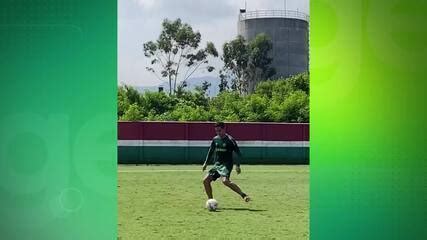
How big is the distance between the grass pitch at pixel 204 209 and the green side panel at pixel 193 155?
113 inches

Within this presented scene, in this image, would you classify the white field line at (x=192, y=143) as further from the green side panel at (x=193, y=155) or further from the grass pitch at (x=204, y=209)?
the grass pitch at (x=204, y=209)

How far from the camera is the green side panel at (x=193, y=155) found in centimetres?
2020

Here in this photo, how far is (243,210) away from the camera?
10516mm

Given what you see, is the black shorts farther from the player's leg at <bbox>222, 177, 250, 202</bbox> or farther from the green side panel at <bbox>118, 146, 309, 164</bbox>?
the green side panel at <bbox>118, 146, 309, 164</bbox>

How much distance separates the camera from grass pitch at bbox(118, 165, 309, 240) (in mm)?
8352

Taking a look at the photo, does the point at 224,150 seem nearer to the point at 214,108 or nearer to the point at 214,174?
the point at 214,174

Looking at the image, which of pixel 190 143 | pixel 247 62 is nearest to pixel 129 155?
pixel 190 143

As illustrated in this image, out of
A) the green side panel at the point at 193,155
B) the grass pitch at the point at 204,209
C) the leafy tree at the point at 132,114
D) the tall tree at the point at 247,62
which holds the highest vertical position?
the tall tree at the point at 247,62

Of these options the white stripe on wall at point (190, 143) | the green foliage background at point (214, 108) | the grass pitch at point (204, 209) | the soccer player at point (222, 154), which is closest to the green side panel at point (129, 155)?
the white stripe on wall at point (190, 143)

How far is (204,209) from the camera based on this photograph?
1050 centimetres

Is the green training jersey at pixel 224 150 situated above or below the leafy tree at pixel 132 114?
below

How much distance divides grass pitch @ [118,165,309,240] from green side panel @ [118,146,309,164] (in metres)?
2.86

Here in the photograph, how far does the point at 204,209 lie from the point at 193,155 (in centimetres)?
1016
